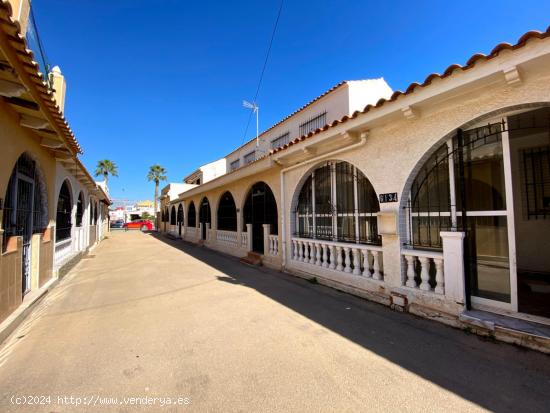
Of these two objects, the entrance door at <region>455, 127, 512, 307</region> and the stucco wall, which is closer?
the stucco wall

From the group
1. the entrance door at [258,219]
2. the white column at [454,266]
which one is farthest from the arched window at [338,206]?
the entrance door at [258,219]

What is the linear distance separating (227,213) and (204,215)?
340 centimetres

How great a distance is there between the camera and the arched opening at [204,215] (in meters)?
14.2

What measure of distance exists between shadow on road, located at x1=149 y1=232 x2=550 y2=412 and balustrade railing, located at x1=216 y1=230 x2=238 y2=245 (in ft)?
20.5

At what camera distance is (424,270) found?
3.82m

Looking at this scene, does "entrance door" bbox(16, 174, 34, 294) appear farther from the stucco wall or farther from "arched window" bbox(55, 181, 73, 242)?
the stucco wall

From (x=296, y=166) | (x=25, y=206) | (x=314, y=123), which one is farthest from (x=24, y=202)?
(x=314, y=123)

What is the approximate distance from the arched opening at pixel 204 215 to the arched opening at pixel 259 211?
486 cm

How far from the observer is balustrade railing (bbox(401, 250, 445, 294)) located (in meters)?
3.67

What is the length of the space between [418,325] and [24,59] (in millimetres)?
5875

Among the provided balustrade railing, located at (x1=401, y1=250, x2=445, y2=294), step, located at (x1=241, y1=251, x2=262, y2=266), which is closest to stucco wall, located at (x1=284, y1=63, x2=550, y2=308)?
balustrade railing, located at (x1=401, y1=250, x2=445, y2=294)

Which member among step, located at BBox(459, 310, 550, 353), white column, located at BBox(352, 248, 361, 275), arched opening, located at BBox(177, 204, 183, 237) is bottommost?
step, located at BBox(459, 310, 550, 353)

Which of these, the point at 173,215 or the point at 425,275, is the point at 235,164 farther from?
the point at 425,275

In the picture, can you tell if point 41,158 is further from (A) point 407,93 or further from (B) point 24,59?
(A) point 407,93
